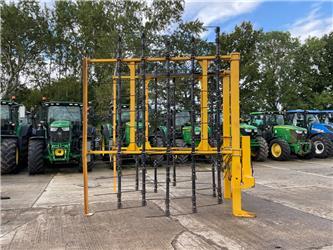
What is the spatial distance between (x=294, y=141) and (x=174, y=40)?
13540 millimetres

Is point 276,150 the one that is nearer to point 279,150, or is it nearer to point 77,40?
point 279,150

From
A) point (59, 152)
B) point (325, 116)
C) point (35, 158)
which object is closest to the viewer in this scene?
point (35, 158)

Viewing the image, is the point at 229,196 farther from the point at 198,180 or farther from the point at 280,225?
the point at 198,180

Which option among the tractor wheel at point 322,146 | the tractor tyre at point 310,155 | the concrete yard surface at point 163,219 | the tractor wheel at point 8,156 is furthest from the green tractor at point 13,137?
the tractor wheel at point 322,146

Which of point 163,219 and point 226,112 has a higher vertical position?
point 226,112

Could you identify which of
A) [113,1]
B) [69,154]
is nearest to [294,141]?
[69,154]

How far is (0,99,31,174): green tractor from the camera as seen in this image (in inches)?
498

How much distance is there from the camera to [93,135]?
1326 centimetres

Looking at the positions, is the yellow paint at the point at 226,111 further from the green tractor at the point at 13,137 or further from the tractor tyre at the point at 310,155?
the tractor tyre at the point at 310,155

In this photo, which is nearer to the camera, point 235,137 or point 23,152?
point 235,137

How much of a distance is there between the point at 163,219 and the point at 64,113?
857cm

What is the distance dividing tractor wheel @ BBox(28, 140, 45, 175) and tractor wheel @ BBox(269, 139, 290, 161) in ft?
30.0

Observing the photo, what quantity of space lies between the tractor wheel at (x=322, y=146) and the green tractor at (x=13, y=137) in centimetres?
1173

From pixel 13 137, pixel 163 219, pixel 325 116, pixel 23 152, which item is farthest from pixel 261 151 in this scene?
pixel 163 219
